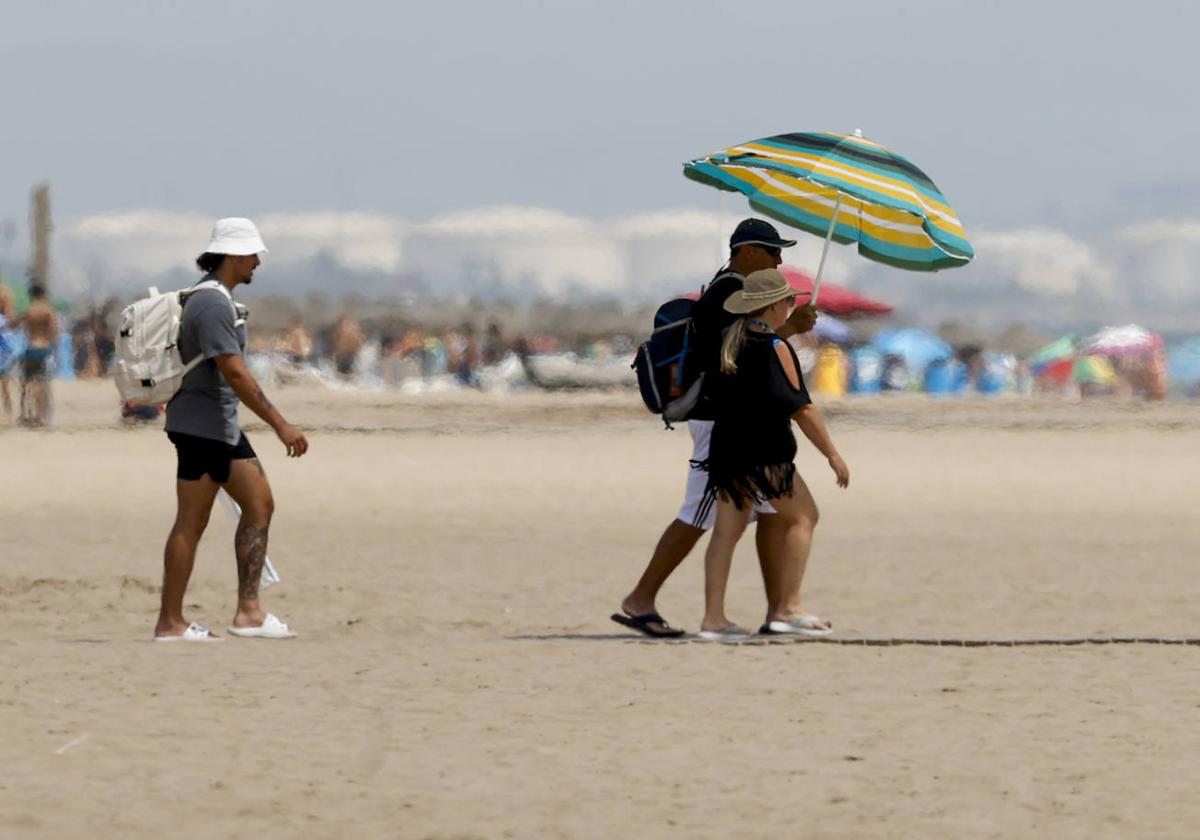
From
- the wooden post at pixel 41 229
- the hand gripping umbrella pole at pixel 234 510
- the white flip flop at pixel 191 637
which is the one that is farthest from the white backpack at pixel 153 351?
the wooden post at pixel 41 229

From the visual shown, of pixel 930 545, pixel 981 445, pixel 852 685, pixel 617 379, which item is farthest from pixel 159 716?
pixel 617 379

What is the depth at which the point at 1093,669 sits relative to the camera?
782 centimetres

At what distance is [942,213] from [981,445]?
44.4 ft

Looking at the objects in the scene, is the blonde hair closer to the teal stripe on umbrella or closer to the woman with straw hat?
the woman with straw hat

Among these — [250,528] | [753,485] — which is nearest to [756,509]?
[753,485]

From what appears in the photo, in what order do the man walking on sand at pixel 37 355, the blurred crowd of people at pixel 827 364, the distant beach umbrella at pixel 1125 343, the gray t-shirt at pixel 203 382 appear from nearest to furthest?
1. the gray t-shirt at pixel 203 382
2. the man walking on sand at pixel 37 355
3. the blurred crowd of people at pixel 827 364
4. the distant beach umbrella at pixel 1125 343

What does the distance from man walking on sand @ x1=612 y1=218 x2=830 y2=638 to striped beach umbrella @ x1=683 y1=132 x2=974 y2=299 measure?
250 mm

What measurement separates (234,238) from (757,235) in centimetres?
188

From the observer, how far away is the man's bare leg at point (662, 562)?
28.0 ft

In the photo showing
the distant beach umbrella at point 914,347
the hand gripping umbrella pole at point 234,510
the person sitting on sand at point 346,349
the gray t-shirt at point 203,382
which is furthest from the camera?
the distant beach umbrella at point 914,347

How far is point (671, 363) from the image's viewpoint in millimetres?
8281

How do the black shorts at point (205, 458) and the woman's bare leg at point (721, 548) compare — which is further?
the woman's bare leg at point (721, 548)

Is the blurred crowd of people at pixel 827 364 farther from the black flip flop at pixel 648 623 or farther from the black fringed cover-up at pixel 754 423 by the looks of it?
the black fringed cover-up at pixel 754 423

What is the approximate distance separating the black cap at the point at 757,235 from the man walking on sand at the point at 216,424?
1.73 m
